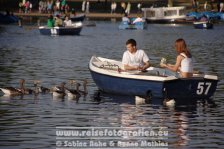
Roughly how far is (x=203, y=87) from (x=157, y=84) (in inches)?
64.2

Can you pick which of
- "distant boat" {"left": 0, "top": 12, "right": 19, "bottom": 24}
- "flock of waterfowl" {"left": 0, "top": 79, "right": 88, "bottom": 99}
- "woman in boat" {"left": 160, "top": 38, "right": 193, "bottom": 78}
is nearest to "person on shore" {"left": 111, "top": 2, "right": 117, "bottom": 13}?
"distant boat" {"left": 0, "top": 12, "right": 19, "bottom": 24}

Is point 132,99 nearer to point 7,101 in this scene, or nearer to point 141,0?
point 7,101

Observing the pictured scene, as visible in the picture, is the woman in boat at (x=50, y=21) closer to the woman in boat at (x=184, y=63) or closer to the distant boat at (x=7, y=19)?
the distant boat at (x=7, y=19)

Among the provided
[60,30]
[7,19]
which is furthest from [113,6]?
[60,30]

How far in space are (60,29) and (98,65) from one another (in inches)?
1850

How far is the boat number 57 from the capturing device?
109ft

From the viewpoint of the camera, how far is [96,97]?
34.2 metres

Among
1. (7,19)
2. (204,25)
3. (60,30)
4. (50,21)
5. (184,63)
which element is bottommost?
(7,19)

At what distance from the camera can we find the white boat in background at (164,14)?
125750 mm

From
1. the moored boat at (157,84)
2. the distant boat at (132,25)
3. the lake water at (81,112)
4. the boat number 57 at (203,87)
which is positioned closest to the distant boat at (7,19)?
the distant boat at (132,25)

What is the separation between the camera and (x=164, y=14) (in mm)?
127312

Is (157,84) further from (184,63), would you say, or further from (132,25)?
(132,25)

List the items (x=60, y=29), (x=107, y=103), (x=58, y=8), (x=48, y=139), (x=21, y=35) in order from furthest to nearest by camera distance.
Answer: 1. (x=58, y=8)
2. (x=21, y=35)
3. (x=60, y=29)
4. (x=107, y=103)
5. (x=48, y=139)

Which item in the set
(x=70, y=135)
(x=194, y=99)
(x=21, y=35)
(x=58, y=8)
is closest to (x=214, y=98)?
(x=194, y=99)
